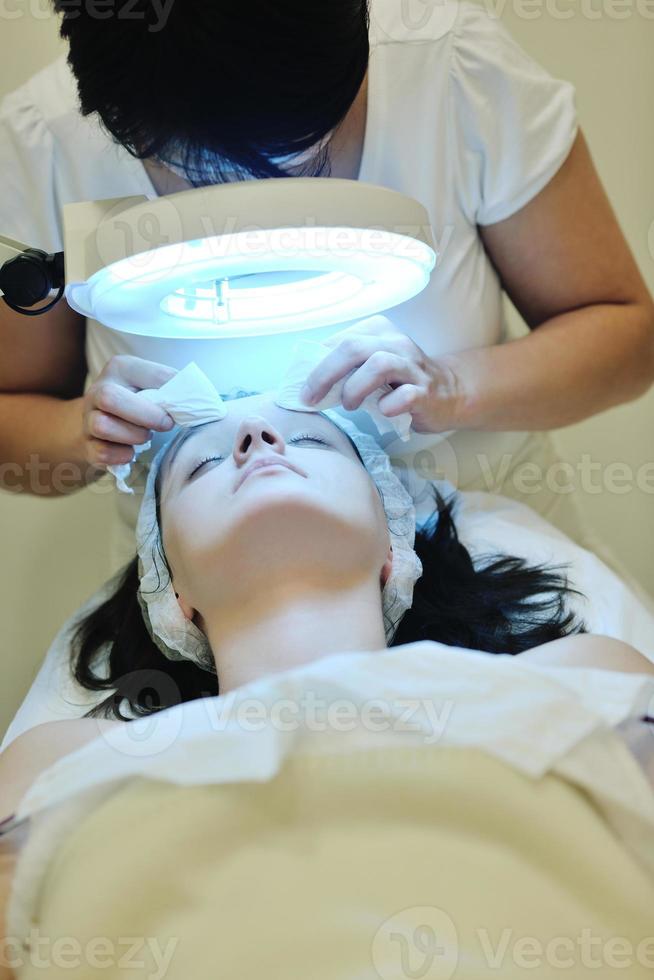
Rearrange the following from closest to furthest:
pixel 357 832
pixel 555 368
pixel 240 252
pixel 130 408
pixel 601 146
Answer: pixel 357 832
pixel 240 252
pixel 130 408
pixel 555 368
pixel 601 146

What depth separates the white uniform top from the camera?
1.30 m

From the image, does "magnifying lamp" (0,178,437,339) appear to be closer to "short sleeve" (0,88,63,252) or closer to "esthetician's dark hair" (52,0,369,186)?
"esthetician's dark hair" (52,0,369,186)

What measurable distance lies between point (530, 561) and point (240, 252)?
0.71 meters

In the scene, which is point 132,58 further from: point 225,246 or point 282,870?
point 282,870

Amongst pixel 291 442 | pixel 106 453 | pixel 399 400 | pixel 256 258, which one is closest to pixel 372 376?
pixel 399 400

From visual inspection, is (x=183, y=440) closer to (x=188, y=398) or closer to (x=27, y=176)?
(x=188, y=398)

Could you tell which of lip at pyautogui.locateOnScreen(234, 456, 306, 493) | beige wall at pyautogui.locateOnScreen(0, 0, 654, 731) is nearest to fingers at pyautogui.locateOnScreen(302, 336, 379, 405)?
lip at pyautogui.locateOnScreen(234, 456, 306, 493)

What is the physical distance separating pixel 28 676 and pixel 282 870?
1.16m

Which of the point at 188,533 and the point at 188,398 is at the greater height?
the point at 188,398

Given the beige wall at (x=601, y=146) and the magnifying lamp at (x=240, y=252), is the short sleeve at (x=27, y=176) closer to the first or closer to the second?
the magnifying lamp at (x=240, y=252)

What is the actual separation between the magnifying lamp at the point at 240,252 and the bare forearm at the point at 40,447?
31cm

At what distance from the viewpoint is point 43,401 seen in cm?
151

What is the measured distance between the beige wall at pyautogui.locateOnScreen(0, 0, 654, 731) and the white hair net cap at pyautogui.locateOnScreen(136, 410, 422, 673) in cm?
80

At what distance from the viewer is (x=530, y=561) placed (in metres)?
1.47
